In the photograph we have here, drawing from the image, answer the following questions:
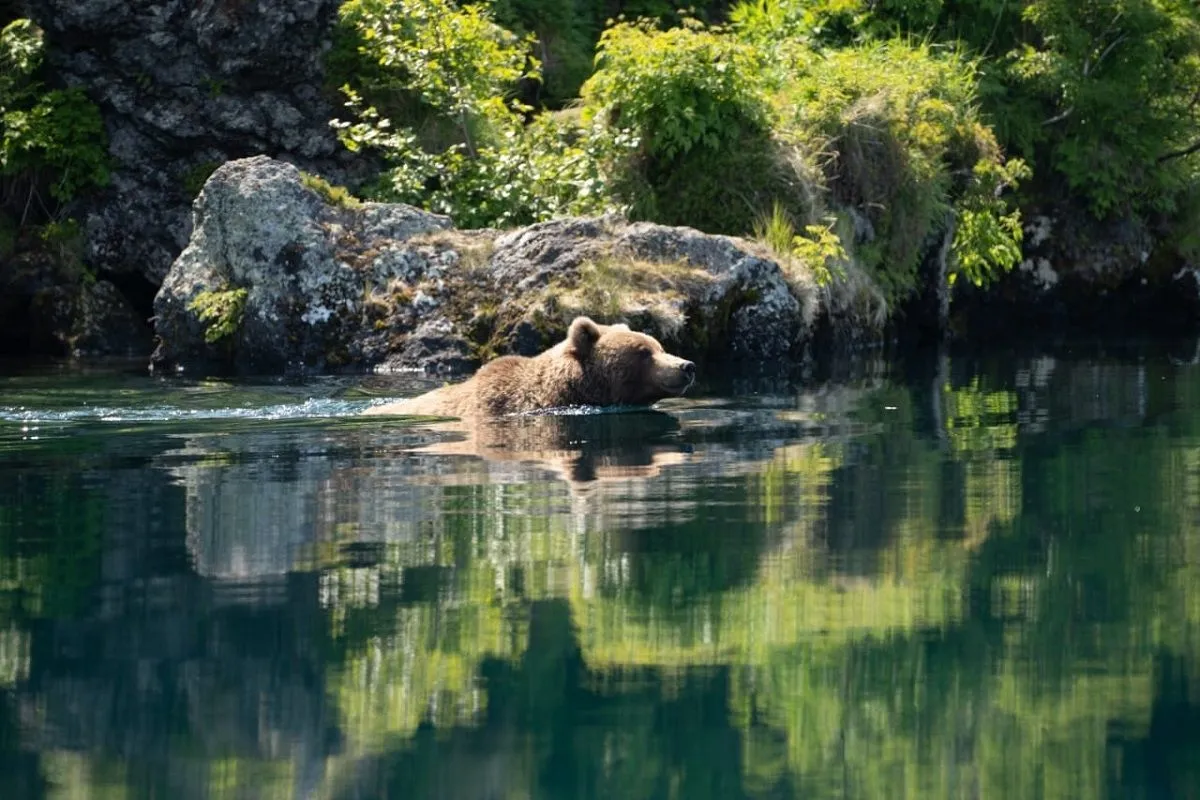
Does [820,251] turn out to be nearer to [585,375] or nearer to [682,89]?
[682,89]

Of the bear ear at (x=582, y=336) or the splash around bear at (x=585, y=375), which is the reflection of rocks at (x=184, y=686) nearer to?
the splash around bear at (x=585, y=375)

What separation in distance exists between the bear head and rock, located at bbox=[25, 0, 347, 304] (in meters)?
7.45

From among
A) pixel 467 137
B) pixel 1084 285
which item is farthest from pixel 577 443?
pixel 1084 285

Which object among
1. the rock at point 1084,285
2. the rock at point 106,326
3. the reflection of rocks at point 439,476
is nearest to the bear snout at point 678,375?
the reflection of rocks at point 439,476

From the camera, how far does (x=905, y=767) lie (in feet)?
13.8

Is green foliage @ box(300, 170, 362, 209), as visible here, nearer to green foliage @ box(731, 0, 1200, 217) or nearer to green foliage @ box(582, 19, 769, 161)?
green foliage @ box(582, 19, 769, 161)

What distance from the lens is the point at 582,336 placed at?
12477 mm

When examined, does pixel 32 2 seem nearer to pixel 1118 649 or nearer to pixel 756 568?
pixel 756 568

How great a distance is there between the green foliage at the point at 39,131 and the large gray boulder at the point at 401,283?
335 centimetres

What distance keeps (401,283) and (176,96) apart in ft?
16.0

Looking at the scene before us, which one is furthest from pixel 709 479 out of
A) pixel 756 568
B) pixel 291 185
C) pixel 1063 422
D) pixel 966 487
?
pixel 291 185

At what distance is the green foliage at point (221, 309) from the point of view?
16.2 meters

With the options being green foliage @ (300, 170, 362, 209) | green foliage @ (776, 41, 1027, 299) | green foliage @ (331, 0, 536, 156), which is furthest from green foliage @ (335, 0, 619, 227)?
green foliage @ (776, 41, 1027, 299)

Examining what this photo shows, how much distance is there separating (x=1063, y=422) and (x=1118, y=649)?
6339mm
